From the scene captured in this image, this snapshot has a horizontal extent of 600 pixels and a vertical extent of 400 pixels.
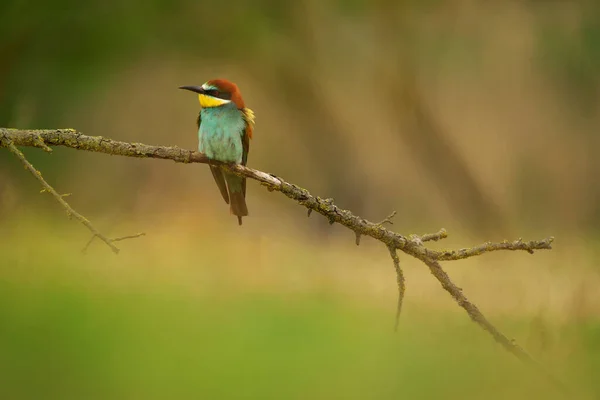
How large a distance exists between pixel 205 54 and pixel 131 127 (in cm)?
50

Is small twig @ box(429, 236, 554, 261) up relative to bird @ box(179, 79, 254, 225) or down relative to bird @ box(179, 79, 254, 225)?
down

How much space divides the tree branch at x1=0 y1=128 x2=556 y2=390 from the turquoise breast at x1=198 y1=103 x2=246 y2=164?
77 mm

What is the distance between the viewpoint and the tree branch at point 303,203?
1.11 m

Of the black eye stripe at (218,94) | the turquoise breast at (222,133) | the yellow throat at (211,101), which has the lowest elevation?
the turquoise breast at (222,133)

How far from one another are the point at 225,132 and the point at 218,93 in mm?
104

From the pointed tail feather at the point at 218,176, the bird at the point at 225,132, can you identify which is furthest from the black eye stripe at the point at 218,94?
the pointed tail feather at the point at 218,176

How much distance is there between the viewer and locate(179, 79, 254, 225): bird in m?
1.38

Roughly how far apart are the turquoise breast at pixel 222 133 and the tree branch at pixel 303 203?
3.0 inches

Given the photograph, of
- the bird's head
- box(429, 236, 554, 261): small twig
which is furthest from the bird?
box(429, 236, 554, 261): small twig

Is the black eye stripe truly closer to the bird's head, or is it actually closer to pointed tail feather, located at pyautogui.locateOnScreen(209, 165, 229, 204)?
the bird's head

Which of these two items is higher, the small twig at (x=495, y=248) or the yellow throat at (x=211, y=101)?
the yellow throat at (x=211, y=101)

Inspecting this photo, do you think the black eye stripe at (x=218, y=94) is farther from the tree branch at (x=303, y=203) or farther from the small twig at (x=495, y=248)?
the small twig at (x=495, y=248)

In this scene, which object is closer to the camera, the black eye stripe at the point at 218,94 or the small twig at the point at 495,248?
the small twig at the point at 495,248

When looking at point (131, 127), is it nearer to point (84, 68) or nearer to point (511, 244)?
point (84, 68)
